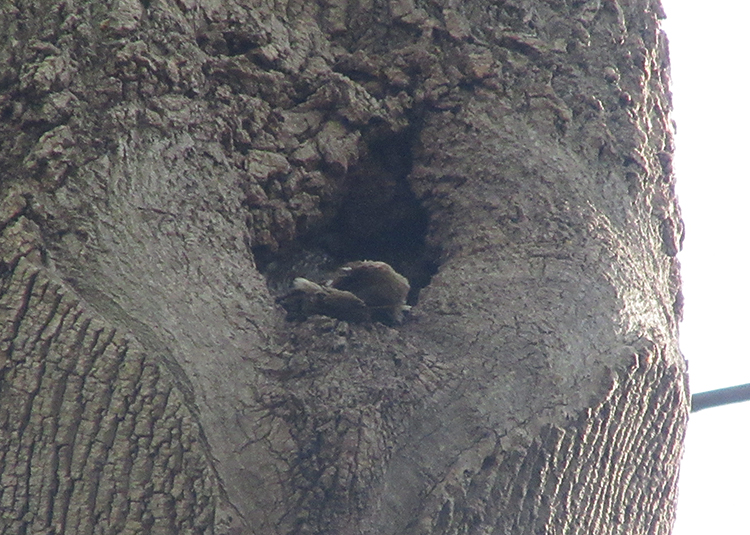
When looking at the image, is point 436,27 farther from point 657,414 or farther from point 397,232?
point 657,414

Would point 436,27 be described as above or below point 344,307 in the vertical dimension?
above

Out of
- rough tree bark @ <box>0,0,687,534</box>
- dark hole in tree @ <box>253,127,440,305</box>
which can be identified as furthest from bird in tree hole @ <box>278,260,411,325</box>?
dark hole in tree @ <box>253,127,440,305</box>

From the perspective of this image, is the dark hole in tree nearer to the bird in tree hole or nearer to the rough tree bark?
the rough tree bark

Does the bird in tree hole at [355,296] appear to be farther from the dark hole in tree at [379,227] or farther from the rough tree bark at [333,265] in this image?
the dark hole in tree at [379,227]

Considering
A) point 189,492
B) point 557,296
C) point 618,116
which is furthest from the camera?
point 618,116

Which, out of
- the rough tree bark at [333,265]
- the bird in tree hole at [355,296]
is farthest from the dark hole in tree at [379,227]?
the bird in tree hole at [355,296]

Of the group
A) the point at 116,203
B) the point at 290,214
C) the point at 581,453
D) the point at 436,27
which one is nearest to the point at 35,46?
the point at 116,203

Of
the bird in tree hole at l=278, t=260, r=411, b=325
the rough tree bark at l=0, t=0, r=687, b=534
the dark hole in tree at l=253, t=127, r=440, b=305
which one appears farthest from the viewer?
the dark hole in tree at l=253, t=127, r=440, b=305
